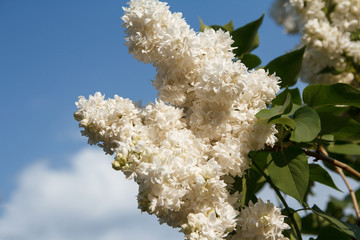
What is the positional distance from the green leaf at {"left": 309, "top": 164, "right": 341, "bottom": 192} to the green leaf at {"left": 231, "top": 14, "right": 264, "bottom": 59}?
567mm

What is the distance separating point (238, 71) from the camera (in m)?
1.26

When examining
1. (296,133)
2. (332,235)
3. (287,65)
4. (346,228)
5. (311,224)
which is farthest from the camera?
(311,224)

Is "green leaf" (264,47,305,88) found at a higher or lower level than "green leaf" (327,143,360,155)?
higher

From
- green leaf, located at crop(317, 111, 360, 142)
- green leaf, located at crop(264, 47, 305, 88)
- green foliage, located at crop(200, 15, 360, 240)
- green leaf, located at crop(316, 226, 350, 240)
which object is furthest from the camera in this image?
green leaf, located at crop(264, 47, 305, 88)

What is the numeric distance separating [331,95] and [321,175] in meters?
0.37

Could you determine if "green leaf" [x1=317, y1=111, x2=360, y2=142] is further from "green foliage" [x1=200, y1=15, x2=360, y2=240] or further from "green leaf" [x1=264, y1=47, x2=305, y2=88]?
"green leaf" [x1=264, y1=47, x2=305, y2=88]

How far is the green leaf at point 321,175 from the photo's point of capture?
1.72m

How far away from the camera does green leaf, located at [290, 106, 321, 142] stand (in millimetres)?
1238

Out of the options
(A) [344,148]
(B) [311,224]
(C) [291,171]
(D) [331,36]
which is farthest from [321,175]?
(D) [331,36]

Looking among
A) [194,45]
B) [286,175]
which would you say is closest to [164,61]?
[194,45]

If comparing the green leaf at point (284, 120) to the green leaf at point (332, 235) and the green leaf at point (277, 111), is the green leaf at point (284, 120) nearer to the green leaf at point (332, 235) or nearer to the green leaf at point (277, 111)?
the green leaf at point (277, 111)

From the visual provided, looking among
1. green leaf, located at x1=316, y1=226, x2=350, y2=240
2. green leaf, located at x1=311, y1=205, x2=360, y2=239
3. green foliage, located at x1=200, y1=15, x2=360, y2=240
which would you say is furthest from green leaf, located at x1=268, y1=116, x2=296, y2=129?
green leaf, located at x1=316, y1=226, x2=350, y2=240

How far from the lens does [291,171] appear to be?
136 centimetres

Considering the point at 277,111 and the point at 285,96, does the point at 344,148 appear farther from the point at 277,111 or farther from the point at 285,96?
the point at 277,111
